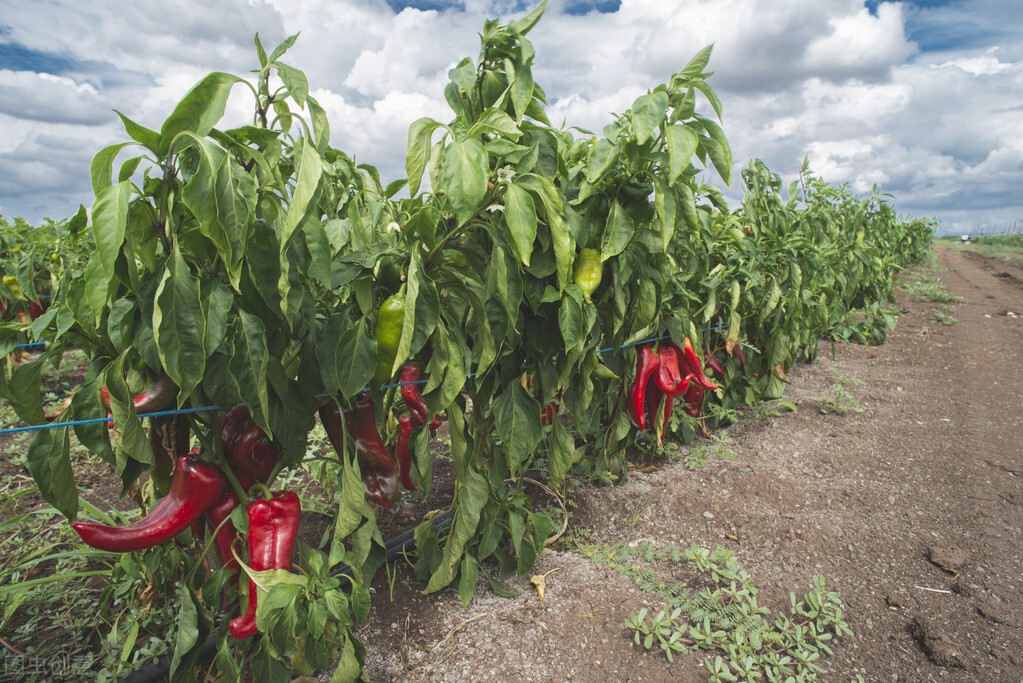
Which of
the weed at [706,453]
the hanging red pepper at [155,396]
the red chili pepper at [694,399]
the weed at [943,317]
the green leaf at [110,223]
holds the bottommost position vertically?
the weed at [943,317]

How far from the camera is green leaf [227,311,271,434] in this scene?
1.24 metres

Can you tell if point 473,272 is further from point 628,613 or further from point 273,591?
point 628,613

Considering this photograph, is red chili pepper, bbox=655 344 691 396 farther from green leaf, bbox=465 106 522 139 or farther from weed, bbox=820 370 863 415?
weed, bbox=820 370 863 415

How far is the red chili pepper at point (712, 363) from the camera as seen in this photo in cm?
333

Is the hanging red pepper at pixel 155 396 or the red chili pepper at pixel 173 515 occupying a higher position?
the hanging red pepper at pixel 155 396

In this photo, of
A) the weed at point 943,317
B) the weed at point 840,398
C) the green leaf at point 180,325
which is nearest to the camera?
the green leaf at point 180,325

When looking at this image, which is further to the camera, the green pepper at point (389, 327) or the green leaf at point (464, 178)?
the green pepper at point (389, 327)

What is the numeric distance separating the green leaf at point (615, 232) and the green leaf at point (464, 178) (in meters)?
0.65

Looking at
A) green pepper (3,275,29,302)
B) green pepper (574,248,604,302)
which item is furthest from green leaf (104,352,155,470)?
green pepper (3,275,29,302)

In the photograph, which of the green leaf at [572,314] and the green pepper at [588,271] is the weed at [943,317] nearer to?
the green pepper at [588,271]

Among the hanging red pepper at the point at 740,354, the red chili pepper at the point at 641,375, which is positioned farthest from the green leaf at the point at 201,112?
the hanging red pepper at the point at 740,354

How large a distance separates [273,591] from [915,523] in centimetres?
275

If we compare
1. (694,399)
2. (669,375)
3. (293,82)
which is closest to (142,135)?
(293,82)

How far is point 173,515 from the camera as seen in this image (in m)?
1.41
